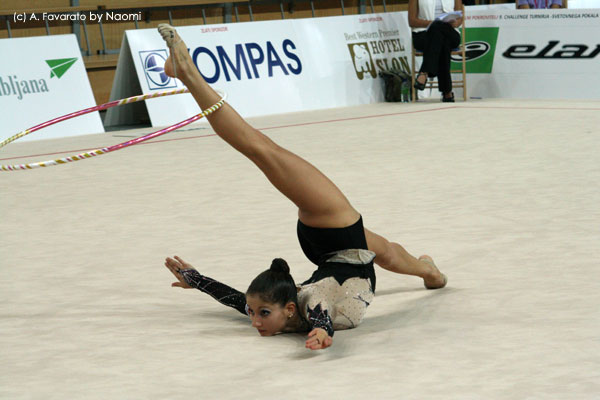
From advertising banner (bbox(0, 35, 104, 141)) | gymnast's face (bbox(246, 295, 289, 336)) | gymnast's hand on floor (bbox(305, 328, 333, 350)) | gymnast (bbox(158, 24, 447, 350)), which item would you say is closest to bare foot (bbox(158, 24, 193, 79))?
gymnast (bbox(158, 24, 447, 350))

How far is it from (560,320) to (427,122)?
7.21 meters

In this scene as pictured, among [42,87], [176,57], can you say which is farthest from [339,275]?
[42,87]

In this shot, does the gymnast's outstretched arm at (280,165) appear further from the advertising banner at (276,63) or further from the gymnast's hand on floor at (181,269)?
the advertising banner at (276,63)

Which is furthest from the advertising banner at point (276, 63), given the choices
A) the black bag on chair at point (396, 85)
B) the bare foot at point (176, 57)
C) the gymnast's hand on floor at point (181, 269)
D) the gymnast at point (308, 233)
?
the gymnast at point (308, 233)

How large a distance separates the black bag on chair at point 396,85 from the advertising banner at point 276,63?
0.41 feet

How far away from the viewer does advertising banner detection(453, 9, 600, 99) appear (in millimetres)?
12156

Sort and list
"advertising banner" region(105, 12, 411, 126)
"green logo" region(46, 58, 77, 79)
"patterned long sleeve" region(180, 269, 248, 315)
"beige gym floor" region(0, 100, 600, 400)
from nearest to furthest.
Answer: "beige gym floor" region(0, 100, 600, 400) < "patterned long sleeve" region(180, 269, 248, 315) < "green logo" region(46, 58, 77, 79) < "advertising banner" region(105, 12, 411, 126)

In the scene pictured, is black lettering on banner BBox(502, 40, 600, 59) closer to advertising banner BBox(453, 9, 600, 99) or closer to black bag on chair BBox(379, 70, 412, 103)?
advertising banner BBox(453, 9, 600, 99)

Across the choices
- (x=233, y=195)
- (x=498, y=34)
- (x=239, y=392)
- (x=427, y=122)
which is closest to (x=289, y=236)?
(x=233, y=195)

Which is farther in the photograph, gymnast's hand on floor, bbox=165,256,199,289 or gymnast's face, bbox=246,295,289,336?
gymnast's hand on floor, bbox=165,256,199,289

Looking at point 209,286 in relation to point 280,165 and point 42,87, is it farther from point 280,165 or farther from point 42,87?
point 42,87

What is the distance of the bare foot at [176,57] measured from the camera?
10.6ft

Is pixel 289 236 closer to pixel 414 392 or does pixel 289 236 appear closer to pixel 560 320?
pixel 560 320

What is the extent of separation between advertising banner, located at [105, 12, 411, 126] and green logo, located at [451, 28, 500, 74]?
3.17ft
